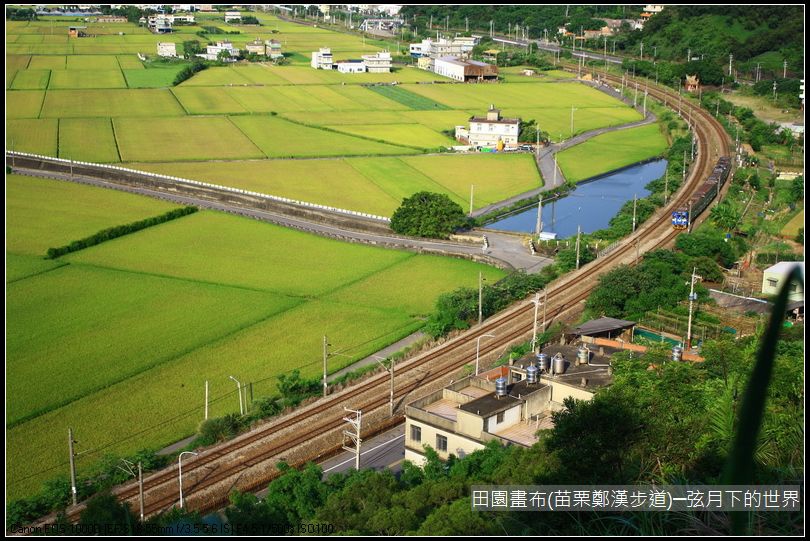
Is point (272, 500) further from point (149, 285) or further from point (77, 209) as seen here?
point (77, 209)

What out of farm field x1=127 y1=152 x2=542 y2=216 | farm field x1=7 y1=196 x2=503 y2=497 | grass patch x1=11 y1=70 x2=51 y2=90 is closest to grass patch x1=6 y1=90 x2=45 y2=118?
grass patch x1=11 y1=70 x2=51 y2=90

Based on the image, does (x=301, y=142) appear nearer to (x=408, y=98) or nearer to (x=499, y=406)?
(x=408, y=98)

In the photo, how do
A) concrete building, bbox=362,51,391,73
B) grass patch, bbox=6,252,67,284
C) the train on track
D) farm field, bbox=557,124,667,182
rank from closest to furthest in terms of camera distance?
grass patch, bbox=6,252,67,284 < the train on track < farm field, bbox=557,124,667,182 < concrete building, bbox=362,51,391,73

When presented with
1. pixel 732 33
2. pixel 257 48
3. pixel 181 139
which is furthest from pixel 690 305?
pixel 257 48

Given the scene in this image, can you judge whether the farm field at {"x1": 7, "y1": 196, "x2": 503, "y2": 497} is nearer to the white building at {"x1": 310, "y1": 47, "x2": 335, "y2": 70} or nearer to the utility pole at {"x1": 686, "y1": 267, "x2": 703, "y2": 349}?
the utility pole at {"x1": 686, "y1": 267, "x2": 703, "y2": 349}

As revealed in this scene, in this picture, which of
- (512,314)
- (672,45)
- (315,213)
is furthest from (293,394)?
(672,45)
